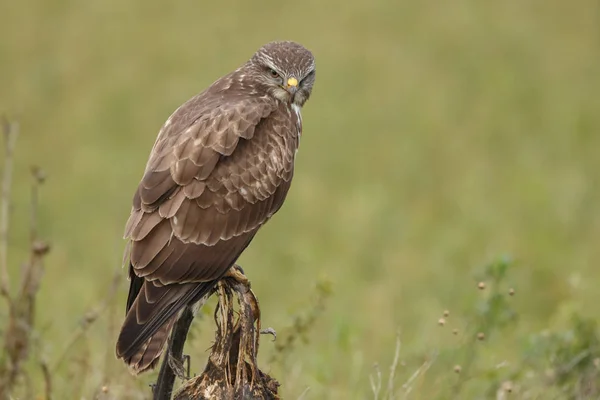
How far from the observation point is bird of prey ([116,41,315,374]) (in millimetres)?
4660

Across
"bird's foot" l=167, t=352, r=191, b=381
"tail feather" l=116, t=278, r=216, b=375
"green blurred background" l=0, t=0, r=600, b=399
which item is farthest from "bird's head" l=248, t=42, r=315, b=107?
"bird's foot" l=167, t=352, r=191, b=381

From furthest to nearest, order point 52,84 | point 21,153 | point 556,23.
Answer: point 556,23 → point 52,84 → point 21,153

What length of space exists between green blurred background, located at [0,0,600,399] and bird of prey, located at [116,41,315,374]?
135cm

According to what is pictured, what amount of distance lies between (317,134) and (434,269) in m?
3.20

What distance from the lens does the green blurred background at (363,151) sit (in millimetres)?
9484

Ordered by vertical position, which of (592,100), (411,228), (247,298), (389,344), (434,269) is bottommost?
(247,298)

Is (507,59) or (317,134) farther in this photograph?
(507,59)

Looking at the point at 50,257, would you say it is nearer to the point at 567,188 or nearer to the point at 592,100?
the point at 567,188

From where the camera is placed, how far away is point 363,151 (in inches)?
501

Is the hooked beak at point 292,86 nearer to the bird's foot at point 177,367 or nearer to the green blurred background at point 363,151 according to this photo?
the green blurred background at point 363,151

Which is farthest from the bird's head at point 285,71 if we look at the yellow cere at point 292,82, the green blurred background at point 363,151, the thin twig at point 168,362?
the thin twig at point 168,362

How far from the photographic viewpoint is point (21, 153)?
12.3 metres

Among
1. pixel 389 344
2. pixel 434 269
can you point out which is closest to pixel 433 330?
pixel 389 344

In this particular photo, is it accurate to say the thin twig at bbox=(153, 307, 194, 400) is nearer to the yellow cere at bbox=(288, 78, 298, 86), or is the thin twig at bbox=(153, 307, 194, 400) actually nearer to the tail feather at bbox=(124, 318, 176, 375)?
the tail feather at bbox=(124, 318, 176, 375)
